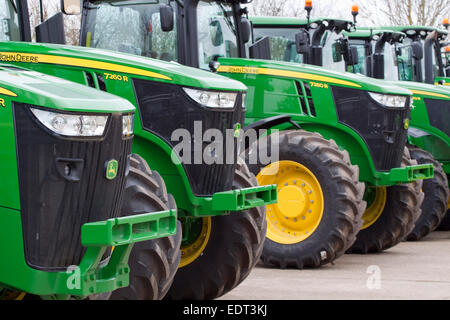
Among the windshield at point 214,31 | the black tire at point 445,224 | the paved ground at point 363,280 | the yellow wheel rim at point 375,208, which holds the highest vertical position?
the windshield at point 214,31

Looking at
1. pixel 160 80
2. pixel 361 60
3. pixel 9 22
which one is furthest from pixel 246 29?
pixel 361 60

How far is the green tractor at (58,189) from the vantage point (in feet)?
14.8

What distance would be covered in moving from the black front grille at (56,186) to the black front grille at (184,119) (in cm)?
205

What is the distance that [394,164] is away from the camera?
976 centimetres

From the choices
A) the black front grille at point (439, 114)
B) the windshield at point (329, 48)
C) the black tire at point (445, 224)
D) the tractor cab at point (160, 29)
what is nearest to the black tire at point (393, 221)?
the windshield at point (329, 48)

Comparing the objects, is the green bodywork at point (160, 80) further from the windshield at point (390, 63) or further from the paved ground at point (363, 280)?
the windshield at point (390, 63)

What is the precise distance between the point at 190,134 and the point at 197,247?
3.08 ft

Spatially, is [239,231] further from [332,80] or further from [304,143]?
[332,80]

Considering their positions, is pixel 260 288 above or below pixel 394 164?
below

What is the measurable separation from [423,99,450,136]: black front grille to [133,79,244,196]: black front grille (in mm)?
6137

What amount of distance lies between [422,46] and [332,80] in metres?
5.57

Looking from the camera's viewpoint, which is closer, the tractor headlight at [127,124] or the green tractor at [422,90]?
the tractor headlight at [127,124]

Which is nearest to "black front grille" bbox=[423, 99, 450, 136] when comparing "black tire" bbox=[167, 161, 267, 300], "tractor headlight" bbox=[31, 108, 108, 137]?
"black tire" bbox=[167, 161, 267, 300]

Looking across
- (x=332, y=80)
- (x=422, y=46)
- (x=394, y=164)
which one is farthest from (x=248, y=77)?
(x=422, y=46)
